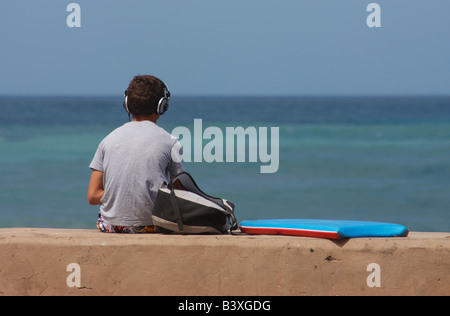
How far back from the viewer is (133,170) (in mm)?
3652

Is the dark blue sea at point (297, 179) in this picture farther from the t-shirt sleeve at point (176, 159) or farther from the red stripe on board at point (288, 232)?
the red stripe on board at point (288, 232)

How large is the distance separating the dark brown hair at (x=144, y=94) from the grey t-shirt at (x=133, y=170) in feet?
0.41

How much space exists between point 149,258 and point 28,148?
21810 millimetres

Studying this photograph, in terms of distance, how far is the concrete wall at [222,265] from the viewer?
10.8 feet

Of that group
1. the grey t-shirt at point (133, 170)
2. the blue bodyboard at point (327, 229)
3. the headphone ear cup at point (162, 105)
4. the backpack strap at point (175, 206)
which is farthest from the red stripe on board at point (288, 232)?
the headphone ear cup at point (162, 105)

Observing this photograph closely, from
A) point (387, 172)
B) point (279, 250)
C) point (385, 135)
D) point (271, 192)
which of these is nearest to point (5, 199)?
point (271, 192)

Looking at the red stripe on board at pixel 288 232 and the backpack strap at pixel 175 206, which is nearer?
the red stripe on board at pixel 288 232

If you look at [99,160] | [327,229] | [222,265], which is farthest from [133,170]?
A: [327,229]

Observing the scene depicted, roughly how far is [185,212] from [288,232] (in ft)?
1.71

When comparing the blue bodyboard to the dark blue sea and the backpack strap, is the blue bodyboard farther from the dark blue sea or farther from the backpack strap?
the dark blue sea

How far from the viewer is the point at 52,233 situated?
353cm

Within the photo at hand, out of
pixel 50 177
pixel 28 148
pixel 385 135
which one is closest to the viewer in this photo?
pixel 50 177

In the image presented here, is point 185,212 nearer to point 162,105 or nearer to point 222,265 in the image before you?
point 222,265
